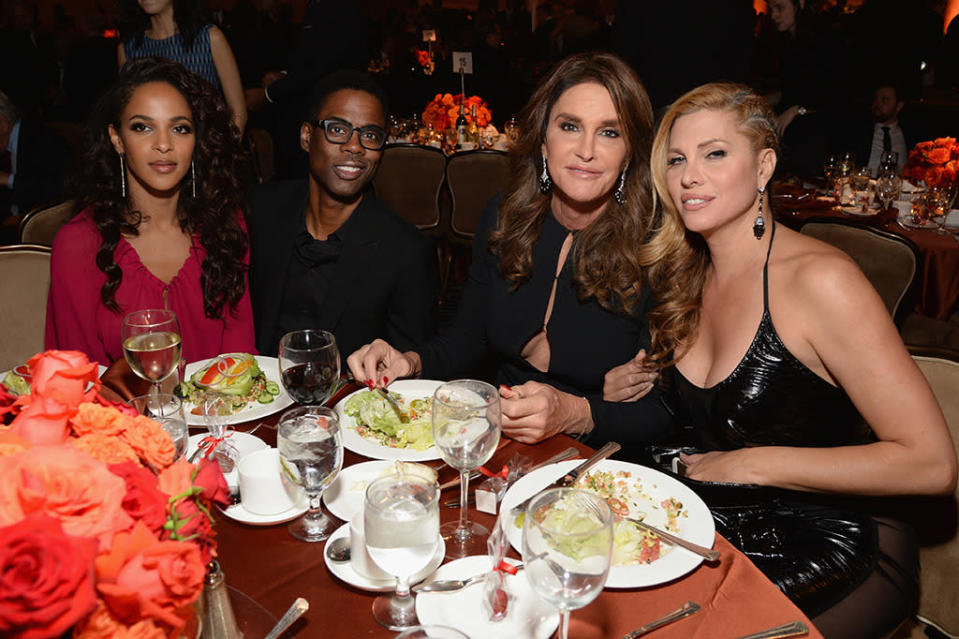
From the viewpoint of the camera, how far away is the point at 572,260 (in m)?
2.39

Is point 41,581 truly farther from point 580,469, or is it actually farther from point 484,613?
point 580,469

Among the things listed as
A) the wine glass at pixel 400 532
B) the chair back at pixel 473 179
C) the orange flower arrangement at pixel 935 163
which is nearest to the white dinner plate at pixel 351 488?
the wine glass at pixel 400 532

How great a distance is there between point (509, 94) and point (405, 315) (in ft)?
26.6

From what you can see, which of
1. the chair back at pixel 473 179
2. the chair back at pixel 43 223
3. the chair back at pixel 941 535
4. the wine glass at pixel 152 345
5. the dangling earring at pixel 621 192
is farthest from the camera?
the chair back at pixel 473 179

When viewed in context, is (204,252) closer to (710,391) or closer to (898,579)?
(710,391)

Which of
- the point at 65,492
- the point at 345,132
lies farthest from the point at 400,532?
the point at 345,132

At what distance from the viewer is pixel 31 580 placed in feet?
2.08

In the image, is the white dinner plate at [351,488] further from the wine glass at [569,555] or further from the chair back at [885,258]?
the chair back at [885,258]

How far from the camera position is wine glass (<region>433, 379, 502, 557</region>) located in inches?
49.8

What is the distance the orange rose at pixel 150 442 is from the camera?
0.87 m

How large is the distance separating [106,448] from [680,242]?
184 cm

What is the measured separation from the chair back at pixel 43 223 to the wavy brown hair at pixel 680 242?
2417mm

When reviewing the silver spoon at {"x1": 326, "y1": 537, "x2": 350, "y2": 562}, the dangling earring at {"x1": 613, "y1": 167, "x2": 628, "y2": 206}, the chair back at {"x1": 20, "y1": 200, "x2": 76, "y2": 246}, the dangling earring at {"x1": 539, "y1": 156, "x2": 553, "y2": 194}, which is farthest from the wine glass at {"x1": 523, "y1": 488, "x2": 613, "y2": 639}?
the chair back at {"x1": 20, "y1": 200, "x2": 76, "y2": 246}

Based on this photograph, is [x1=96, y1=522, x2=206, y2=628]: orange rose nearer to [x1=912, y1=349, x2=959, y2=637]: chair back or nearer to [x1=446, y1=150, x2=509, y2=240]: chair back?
[x1=912, y1=349, x2=959, y2=637]: chair back
